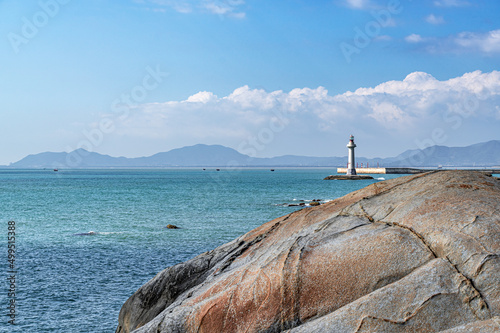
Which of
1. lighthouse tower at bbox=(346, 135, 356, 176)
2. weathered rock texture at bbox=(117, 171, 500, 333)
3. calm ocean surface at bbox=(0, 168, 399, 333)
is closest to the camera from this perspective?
weathered rock texture at bbox=(117, 171, 500, 333)

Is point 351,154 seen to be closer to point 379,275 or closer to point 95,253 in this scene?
point 95,253

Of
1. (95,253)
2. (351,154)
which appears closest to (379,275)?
(95,253)

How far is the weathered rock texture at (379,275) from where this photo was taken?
6348 mm

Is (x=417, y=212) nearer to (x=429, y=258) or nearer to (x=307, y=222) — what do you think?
(x=429, y=258)

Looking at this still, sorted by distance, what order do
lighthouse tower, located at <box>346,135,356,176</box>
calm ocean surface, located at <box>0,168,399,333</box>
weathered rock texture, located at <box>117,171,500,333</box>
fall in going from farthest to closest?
lighthouse tower, located at <box>346,135,356,176</box> < calm ocean surface, located at <box>0,168,399,333</box> < weathered rock texture, located at <box>117,171,500,333</box>

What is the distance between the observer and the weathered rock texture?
6.35m

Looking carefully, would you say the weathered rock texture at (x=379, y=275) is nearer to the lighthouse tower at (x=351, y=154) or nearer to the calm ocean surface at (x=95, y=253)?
the calm ocean surface at (x=95, y=253)

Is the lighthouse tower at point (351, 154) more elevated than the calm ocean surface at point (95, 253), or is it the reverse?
the lighthouse tower at point (351, 154)

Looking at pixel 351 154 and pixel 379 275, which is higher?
pixel 351 154

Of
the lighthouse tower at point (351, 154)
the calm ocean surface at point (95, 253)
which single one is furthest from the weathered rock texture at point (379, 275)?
the lighthouse tower at point (351, 154)

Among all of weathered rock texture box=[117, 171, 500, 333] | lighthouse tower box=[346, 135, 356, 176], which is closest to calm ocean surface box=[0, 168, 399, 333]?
weathered rock texture box=[117, 171, 500, 333]

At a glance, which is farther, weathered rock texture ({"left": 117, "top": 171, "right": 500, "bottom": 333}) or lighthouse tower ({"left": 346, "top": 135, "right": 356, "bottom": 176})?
lighthouse tower ({"left": 346, "top": 135, "right": 356, "bottom": 176})

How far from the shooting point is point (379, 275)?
6871mm

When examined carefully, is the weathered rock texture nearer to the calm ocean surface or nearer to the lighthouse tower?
the calm ocean surface
